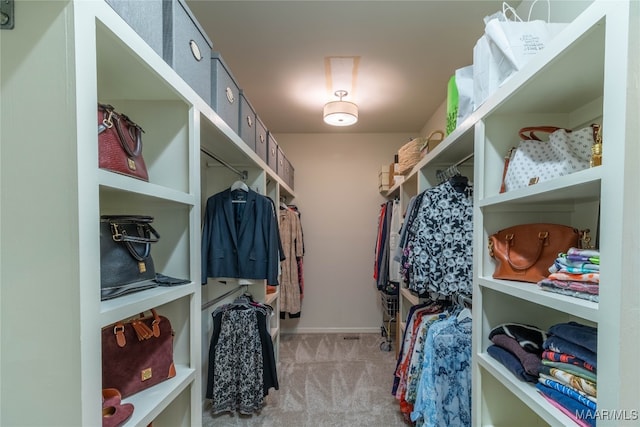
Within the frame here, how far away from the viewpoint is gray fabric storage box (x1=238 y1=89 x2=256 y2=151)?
183 centimetres

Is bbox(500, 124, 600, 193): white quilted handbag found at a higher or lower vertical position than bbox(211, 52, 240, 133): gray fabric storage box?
lower

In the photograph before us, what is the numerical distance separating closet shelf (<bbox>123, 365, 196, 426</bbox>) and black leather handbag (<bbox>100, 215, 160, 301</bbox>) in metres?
0.33

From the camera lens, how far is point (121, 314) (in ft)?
2.38

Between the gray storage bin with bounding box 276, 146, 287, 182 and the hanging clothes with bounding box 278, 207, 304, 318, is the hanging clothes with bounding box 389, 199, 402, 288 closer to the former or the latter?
the hanging clothes with bounding box 278, 207, 304, 318

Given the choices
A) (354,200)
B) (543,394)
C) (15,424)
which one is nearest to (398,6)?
(543,394)

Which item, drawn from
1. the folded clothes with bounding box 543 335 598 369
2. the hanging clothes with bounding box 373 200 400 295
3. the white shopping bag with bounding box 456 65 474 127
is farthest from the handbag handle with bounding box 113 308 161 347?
the hanging clothes with bounding box 373 200 400 295

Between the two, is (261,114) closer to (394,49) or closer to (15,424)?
(394,49)

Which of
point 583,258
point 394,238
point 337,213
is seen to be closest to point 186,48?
point 583,258

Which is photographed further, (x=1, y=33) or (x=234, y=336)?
(x=234, y=336)

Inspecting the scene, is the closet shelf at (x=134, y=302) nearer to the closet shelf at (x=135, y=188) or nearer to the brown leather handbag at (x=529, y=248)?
the closet shelf at (x=135, y=188)

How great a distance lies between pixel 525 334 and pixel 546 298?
36 centimetres

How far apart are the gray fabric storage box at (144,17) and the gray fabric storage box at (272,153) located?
5.34 feet

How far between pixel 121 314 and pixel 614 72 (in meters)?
1.22

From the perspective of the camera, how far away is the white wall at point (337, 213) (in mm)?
3814
